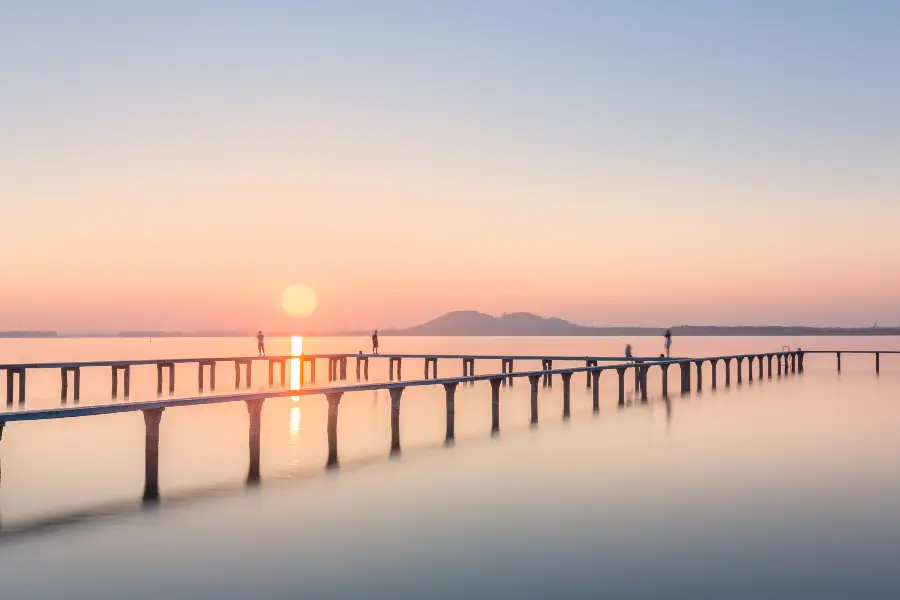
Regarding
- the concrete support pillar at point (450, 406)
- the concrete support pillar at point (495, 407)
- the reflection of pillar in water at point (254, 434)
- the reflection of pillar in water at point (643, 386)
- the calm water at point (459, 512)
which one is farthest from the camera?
the reflection of pillar in water at point (643, 386)

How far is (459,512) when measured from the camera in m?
15.8

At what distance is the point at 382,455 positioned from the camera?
22.3 meters

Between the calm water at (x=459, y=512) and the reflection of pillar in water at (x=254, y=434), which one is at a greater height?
the reflection of pillar in water at (x=254, y=434)

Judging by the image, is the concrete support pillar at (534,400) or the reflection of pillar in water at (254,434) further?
the concrete support pillar at (534,400)

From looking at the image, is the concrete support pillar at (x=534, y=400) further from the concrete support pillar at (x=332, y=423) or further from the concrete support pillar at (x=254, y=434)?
the concrete support pillar at (x=254, y=434)

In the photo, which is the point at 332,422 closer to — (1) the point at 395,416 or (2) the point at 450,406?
(1) the point at 395,416

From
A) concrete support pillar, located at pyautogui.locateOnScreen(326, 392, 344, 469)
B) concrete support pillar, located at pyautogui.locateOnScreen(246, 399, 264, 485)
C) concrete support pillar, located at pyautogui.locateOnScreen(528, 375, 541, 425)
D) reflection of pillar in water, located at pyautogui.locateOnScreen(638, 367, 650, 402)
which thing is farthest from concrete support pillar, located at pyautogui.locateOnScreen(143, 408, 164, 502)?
reflection of pillar in water, located at pyautogui.locateOnScreen(638, 367, 650, 402)

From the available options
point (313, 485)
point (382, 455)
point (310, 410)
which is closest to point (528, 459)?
point (382, 455)

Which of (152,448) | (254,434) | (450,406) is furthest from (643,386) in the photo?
(152,448)

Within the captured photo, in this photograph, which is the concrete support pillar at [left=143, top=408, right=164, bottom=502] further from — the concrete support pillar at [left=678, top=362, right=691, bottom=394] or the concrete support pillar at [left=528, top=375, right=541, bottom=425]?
the concrete support pillar at [left=678, top=362, right=691, bottom=394]

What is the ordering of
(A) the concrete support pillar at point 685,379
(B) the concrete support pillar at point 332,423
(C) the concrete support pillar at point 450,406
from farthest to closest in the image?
(A) the concrete support pillar at point 685,379, (C) the concrete support pillar at point 450,406, (B) the concrete support pillar at point 332,423

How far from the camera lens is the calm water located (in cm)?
1167

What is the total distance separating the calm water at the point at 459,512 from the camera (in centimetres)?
1167

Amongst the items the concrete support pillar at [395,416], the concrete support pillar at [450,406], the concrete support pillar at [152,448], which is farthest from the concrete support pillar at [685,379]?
the concrete support pillar at [152,448]
